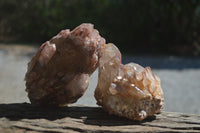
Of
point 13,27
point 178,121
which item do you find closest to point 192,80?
point 178,121

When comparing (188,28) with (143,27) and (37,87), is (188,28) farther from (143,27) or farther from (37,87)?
(37,87)

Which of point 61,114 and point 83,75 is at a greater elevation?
point 83,75

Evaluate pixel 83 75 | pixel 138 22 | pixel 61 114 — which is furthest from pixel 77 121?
pixel 138 22

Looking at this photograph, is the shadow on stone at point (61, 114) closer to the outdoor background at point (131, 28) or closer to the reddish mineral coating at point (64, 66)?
the reddish mineral coating at point (64, 66)

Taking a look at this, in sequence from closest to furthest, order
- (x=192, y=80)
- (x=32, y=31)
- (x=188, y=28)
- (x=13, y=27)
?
(x=192, y=80), (x=188, y=28), (x=32, y=31), (x=13, y=27)

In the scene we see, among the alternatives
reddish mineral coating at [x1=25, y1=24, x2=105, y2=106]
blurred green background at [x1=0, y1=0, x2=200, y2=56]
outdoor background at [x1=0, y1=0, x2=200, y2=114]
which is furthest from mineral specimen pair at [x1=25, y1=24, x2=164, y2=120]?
blurred green background at [x1=0, y1=0, x2=200, y2=56]

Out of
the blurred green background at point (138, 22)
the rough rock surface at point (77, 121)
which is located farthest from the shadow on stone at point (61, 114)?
the blurred green background at point (138, 22)

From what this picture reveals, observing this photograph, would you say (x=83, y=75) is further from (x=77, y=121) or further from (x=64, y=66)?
(x=77, y=121)

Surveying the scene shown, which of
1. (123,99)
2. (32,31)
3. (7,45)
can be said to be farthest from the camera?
(32,31)
